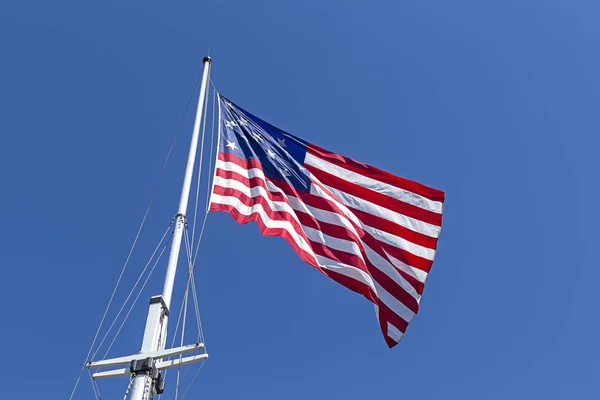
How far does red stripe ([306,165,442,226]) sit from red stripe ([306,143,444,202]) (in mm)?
402

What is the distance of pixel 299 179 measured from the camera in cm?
1597

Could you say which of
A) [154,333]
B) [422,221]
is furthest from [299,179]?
[154,333]

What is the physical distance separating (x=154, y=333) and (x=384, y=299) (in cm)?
582

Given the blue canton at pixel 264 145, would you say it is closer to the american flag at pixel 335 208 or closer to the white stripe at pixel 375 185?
the american flag at pixel 335 208

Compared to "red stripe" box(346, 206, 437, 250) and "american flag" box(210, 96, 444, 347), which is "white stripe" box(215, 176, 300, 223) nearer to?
"american flag" box(210, 96, 444, 347)

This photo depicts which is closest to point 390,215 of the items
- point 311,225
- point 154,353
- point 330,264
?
point 311,225

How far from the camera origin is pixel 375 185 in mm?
16578

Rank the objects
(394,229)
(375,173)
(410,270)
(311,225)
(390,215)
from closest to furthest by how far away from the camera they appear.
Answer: (311,225), (410,270), (394,229), (390,215), (375,173)

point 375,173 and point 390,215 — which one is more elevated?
point 375,173

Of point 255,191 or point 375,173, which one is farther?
point 375,173

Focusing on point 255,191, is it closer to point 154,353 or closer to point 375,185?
point 375,185

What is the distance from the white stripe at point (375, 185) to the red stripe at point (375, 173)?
3.6 inches

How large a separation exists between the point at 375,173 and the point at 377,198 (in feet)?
2.40

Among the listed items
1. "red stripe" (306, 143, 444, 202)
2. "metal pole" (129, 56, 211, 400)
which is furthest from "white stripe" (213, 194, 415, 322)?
"red stripe" (306, 143, 444, 202)
